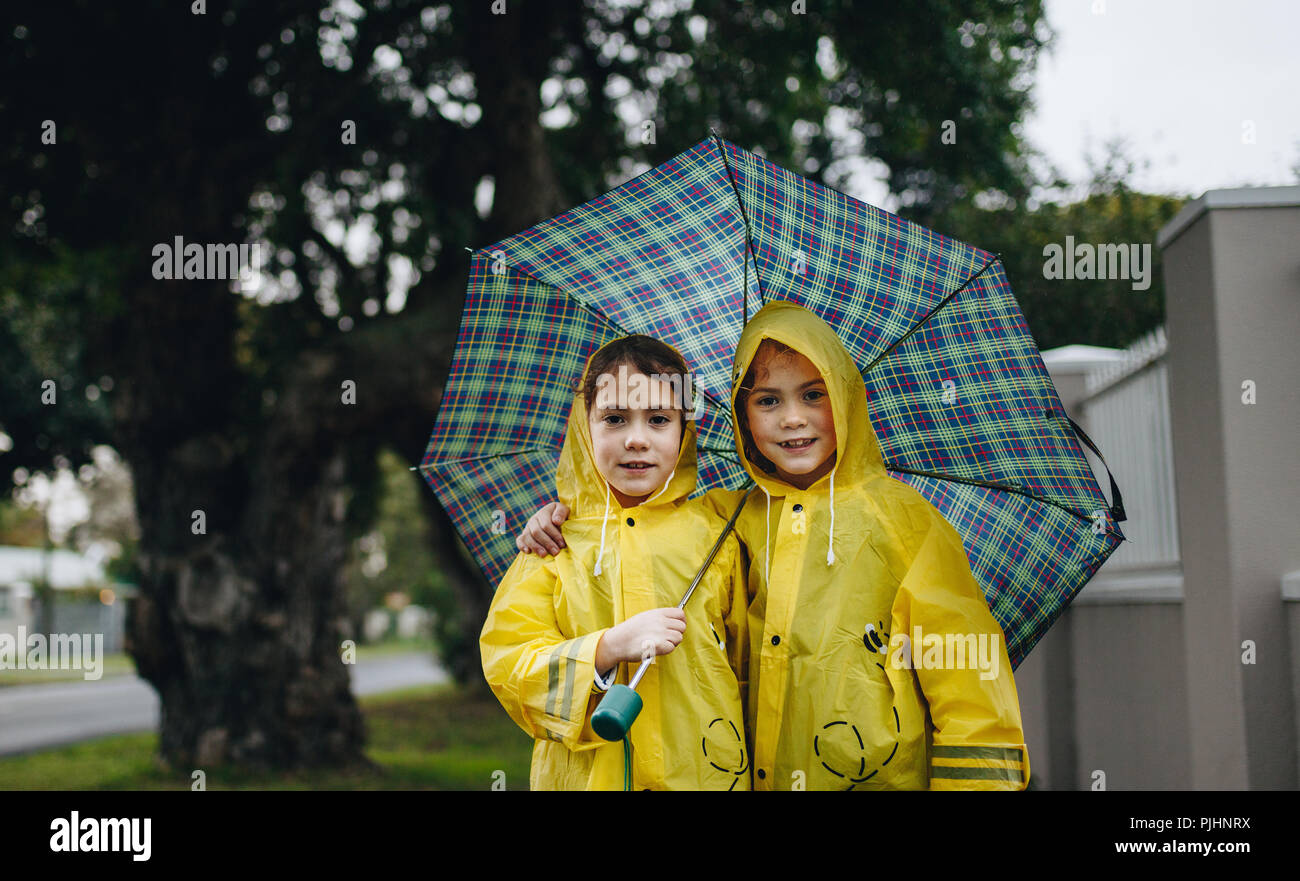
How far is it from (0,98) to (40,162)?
721 millimetres

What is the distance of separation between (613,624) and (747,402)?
72 cm

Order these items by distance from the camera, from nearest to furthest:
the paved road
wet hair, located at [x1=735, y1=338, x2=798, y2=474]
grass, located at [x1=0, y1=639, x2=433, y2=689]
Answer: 1. wet hair, located at [x1=735, y1=338, x2=798, y2=474]
2. the paved road
3. grass, located at [x1=0, y1=639, x2=433, y2=689]

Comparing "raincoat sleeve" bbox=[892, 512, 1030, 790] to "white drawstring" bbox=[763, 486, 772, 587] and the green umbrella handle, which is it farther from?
the green umbrella handle

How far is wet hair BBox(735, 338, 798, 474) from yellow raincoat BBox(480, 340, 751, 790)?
160mm

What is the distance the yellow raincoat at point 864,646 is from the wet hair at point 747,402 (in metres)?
0.06

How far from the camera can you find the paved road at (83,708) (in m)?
14.4

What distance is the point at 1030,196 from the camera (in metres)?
15.0

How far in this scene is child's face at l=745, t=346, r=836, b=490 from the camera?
2.74 metres

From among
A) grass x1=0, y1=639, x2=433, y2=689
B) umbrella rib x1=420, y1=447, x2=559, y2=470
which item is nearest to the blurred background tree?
umbrella rib x1=420, y1=447, x2=559, y2=470

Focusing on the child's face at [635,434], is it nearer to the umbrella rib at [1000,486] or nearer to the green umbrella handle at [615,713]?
the green umbrella handle at [615,713]

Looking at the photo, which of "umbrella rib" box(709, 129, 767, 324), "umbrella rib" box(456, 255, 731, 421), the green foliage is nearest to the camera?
"umbrella rib" box(709, 129, 767, 324)

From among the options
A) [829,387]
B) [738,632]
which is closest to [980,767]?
[738,632]

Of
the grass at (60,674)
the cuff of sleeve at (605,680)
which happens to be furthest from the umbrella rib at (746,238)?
the grass at (60,674)

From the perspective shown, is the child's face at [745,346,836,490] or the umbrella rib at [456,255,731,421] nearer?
the child's face at [745,346,836,490]
